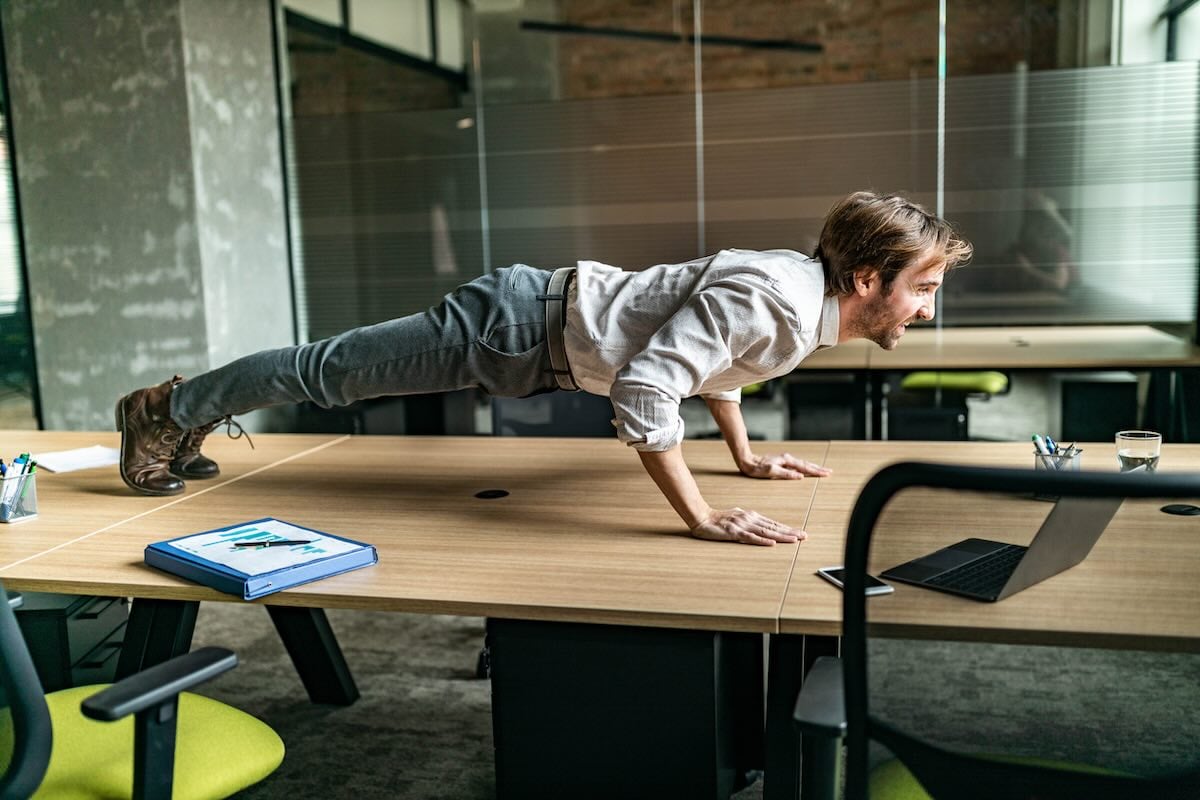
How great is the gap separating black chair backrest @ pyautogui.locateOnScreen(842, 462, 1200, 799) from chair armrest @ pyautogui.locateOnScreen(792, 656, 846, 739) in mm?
23

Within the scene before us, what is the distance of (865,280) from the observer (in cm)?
202

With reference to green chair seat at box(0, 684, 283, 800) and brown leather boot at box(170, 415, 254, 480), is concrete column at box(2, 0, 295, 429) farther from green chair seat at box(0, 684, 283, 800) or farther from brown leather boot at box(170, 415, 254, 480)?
green chair seat at box(0, 684, 283, 800)

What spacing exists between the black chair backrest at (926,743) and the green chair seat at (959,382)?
3900 mm

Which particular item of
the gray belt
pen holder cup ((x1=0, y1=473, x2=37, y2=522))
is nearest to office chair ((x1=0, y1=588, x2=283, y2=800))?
pen holder cup ((x1=0, y1=473, x2=37, y2=522))

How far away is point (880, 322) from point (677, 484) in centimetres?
56

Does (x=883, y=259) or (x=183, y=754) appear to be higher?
(x=883, y=259)

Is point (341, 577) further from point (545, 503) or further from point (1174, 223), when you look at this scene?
point (1174, 223)

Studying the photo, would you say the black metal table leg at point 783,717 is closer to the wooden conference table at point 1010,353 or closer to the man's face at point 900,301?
the man's face at point 900,301

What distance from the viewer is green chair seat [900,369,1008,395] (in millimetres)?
4820

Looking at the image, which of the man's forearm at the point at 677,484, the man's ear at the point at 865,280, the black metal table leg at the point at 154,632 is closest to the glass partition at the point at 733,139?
the man's ear at the point at 865,280

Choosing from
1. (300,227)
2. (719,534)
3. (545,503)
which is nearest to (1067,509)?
(719,534)

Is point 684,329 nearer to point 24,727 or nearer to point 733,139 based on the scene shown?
point 24,727

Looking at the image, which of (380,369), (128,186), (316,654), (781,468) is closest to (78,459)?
(316,654)

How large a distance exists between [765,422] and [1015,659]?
2.69 m
